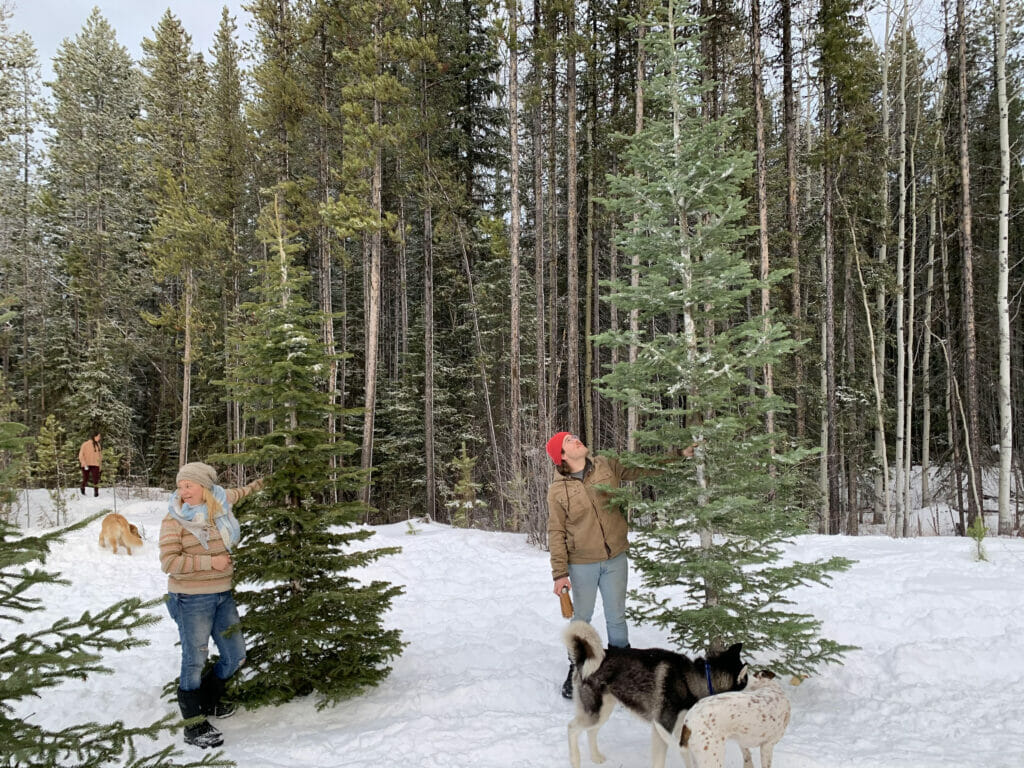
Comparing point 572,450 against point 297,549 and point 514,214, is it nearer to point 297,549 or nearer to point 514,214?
point 297,549

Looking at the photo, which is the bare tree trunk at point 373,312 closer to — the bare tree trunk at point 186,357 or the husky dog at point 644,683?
the bare tree trunk at point 186,357

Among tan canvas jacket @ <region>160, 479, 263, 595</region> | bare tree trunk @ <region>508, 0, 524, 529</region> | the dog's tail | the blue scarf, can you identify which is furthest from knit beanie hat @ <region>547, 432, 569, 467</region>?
bare tree trunk @ <region>508, 0, 524, 529</region>

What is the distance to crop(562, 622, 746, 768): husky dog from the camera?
352 cm

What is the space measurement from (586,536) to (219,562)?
9.61 ft

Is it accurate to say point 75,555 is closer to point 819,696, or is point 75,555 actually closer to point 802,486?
point 819,696

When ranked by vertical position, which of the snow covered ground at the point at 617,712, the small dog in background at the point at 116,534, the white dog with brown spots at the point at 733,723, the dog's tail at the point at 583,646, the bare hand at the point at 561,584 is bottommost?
the snow covered ground at the point at 617,712

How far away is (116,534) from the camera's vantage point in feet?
35.3

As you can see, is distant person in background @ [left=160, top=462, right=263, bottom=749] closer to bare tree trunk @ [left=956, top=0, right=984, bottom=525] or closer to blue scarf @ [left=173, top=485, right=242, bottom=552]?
blue scarf @ [left=173, top=485, right=242, bottom=552]

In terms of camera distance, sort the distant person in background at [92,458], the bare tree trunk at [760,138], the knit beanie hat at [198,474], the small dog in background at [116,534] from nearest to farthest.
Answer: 1. the knit beanie hat at [198,474]
2. the small dog in background at [116,534]
3. the bare tree trunk at [760,138]
4. the distant person in background at [92,458]

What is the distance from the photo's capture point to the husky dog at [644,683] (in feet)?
11.5

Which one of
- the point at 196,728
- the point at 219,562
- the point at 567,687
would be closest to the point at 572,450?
the point at 567,687

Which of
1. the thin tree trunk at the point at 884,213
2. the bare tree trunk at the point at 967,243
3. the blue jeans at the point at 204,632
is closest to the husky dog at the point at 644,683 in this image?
the blue jeans at the point at 204,632

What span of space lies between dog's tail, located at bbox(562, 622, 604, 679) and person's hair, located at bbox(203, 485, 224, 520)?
2.89 m

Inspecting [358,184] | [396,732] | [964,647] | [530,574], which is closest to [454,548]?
[530,574]
